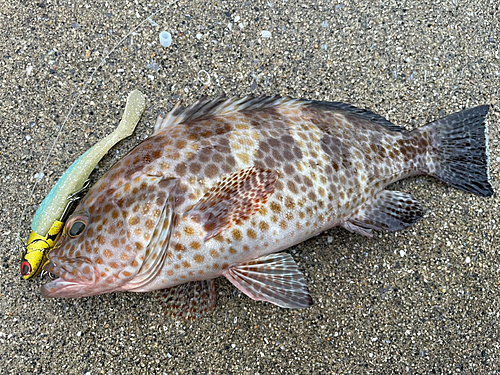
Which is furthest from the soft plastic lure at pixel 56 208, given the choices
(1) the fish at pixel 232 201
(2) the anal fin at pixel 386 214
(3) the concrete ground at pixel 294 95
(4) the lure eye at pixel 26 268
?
(2) the anal fin at pixel 386 214

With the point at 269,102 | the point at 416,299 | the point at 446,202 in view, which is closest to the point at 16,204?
the point at 269,102

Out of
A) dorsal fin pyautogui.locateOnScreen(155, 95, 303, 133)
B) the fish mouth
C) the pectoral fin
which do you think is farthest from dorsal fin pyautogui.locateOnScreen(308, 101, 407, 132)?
the fish mouth

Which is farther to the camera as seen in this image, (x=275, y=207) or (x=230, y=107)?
(x=230, y=107)

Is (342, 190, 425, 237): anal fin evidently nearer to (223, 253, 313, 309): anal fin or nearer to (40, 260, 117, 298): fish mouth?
(223, 253, 313, 309): anal fin

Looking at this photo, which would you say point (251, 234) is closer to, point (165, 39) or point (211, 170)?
point (211, 170)

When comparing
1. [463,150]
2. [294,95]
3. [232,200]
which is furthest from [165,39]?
[463,150]

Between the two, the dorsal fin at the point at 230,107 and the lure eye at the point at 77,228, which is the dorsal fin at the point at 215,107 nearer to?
the dorsal fin at the point at 230,107
